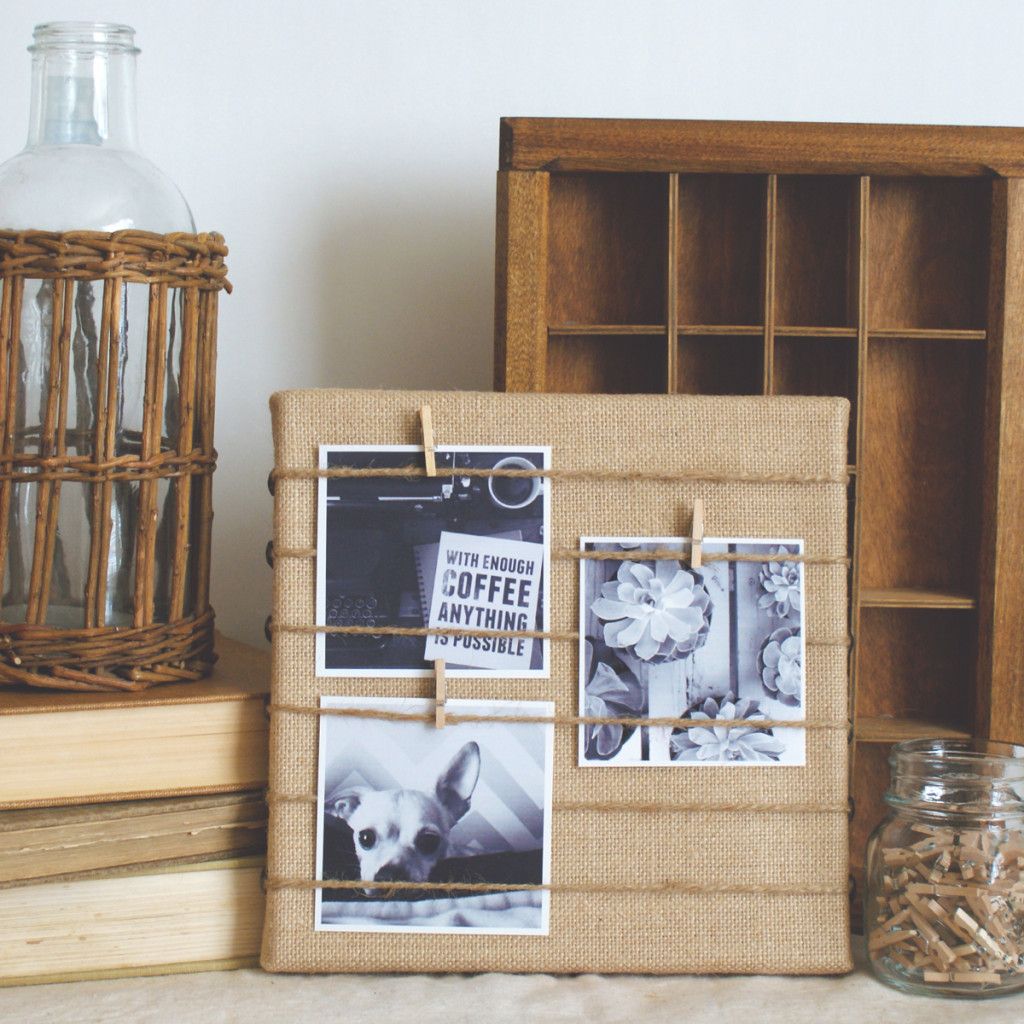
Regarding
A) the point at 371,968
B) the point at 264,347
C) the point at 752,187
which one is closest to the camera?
the point at 371,968

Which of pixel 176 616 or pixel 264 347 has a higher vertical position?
pixel 264 347

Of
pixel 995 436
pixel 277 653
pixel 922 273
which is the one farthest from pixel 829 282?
pixel 277 653

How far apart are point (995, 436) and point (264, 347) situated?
0.74 meters

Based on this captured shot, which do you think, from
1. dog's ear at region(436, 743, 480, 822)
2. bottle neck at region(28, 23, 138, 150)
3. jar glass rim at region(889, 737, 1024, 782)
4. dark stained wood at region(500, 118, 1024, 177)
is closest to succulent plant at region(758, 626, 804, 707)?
jar glass rim at region(889, 737, 1024, 782)

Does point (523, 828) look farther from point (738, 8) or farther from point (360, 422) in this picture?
point (738, 8)

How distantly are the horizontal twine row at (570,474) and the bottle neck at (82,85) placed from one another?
351 mm

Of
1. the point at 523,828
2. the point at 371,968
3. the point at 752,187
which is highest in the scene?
the point at 752,187

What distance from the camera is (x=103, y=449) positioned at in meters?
0.88

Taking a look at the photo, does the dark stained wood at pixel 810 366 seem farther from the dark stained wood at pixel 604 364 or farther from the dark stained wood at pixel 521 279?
the dark stained wood at pixel 521 279

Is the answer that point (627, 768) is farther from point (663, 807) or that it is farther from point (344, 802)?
point (344, 802)

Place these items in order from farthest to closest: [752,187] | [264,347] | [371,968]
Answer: [264,347]
[752,187]
[371,968]

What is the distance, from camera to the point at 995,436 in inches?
40.8

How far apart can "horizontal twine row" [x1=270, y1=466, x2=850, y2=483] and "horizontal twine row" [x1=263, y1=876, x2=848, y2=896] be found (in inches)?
11.6

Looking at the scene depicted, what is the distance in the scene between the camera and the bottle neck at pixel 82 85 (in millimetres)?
938
